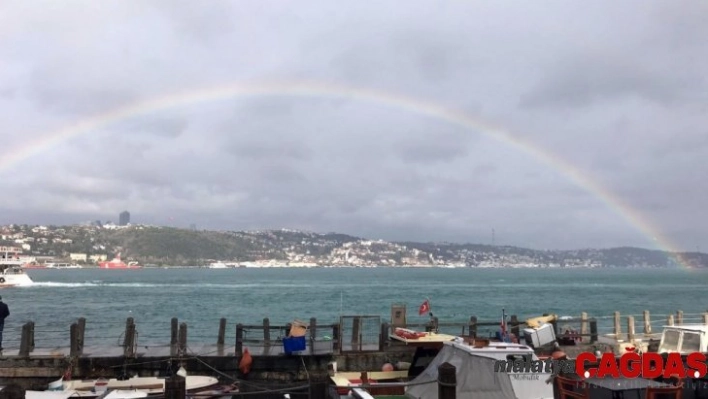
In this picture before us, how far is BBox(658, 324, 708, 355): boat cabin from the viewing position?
22.7 metres

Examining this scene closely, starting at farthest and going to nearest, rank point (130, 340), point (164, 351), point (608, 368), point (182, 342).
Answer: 1. point (164, 351)
2. point (182, 342)
3. point (130, 340)
4. point (608, 368)

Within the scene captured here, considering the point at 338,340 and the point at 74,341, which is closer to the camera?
the point at 74,341

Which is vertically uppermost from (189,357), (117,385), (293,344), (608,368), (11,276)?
(608,368)

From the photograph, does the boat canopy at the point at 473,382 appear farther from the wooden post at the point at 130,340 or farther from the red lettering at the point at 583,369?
the wooden post at the point at 130,340

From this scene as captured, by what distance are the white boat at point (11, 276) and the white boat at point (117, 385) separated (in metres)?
106

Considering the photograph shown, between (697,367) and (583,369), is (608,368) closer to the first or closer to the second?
(583,369)

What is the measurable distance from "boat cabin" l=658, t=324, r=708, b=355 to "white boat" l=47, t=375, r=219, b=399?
17443 millimetres

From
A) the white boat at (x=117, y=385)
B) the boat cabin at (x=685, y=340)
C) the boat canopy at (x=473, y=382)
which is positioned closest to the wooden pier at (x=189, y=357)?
the white boat at (x=117, y=385)

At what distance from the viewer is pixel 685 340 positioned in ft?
76.7

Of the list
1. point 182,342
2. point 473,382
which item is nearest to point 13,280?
point 182,342

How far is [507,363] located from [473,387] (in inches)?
59.1

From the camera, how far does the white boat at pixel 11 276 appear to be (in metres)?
113

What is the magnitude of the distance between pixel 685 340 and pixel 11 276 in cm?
11993

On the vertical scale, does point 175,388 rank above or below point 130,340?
above
